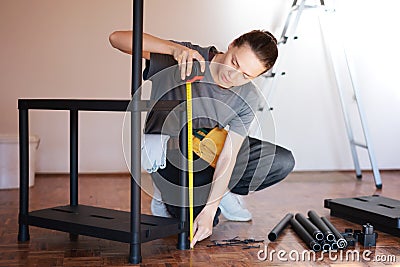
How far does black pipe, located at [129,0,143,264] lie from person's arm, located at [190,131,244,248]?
16.2 inches

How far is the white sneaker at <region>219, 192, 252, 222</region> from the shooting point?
3148 millimetres

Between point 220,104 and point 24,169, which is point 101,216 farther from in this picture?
point 220,104

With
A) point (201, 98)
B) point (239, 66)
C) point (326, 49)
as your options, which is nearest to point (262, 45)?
point (239, 66)

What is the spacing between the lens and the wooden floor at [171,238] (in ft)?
7.73

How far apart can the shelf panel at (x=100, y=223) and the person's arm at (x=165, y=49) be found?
574 mm

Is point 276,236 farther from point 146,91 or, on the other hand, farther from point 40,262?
point 146,91

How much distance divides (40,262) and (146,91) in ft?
8.11

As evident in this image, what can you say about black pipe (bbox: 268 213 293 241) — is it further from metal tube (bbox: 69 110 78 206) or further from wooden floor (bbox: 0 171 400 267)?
metal tube (bbox: 69 110 78 206)

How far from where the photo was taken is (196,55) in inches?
90.7

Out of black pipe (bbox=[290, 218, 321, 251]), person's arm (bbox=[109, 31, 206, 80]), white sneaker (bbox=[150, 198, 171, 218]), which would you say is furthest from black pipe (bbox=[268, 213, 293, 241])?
person's arm (bbox=[109, 31, 206, 80])

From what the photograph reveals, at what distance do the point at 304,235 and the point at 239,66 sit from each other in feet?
2.64

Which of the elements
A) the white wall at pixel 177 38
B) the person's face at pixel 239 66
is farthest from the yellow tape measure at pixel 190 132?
the white wall at pixel 177 38

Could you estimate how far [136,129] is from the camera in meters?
2.21

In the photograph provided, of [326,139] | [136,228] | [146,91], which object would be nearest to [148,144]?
[136,228]
